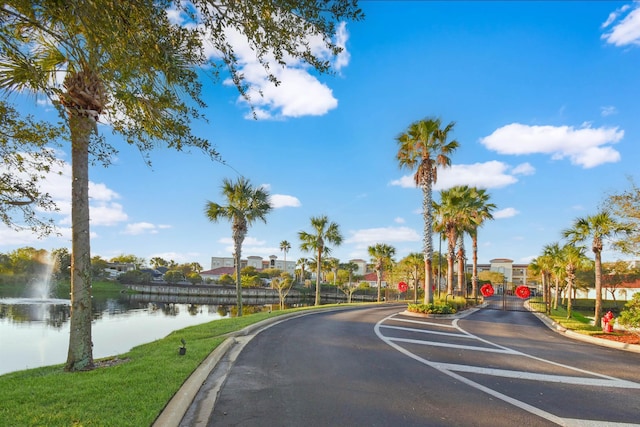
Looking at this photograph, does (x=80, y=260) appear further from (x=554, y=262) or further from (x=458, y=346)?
(x=554, y=262)

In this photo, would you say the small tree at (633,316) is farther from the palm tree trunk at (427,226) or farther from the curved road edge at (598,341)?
the palm tree trunk at (427,226)

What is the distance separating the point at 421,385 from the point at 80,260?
727cm

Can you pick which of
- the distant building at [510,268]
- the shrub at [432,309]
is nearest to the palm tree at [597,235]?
the shrub at [432,309]

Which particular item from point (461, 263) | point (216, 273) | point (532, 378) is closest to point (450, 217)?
point (461, 263)

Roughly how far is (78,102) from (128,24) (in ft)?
12.0

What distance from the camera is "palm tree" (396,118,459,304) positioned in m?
25.4

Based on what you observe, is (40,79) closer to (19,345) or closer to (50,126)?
(50,126)

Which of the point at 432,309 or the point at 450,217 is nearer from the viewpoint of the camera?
the point at 432,309

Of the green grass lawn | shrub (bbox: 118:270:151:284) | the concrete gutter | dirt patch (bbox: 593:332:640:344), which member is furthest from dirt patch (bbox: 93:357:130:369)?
shrub (bbox: 118:270:151:284)

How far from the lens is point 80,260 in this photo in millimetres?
8055

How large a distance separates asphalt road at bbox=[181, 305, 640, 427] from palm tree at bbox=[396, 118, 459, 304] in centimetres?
1372

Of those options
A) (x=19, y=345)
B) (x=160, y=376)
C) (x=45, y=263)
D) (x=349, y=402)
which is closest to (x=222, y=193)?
(x=19, y=345)

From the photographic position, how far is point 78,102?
25.3 ft

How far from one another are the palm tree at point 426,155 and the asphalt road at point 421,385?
13.7 m
